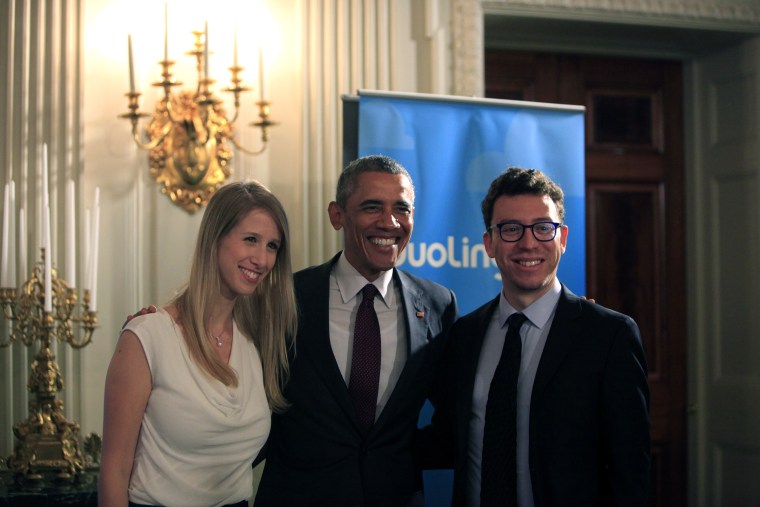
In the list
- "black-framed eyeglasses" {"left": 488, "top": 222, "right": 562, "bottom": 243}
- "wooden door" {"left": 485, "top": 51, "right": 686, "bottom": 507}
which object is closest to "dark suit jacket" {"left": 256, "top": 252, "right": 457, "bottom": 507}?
"black-framed eyeglasses" {"left": 488, "top": 222, "right": 562, "bottom": 243}

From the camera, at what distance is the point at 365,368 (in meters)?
2.56

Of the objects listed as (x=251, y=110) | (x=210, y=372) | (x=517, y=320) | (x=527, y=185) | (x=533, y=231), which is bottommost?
(x=210, y=372)

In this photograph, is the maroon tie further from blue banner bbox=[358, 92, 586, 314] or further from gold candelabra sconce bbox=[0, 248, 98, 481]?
gold candelabra sconce bbox=[0, 248, 98, 481]

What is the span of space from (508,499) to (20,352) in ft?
6.67

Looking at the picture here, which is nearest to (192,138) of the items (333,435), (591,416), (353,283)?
(353,283)

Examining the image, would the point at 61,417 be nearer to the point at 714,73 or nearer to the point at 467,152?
the point at 467,152

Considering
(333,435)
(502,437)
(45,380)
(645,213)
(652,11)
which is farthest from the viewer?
(645,213)

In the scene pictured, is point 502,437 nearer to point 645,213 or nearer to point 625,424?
point 625,424

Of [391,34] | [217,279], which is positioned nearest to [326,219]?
[391,34]

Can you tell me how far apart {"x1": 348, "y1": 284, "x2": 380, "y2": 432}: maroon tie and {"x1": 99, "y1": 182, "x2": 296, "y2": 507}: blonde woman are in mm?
190

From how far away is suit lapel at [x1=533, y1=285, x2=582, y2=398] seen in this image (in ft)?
7.40

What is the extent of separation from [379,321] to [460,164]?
3.86ft

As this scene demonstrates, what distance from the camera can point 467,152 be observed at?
3688 millimetres

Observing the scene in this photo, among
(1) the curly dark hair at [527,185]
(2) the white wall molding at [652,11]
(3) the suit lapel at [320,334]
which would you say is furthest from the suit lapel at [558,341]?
(2) the white wall molding at [652,11]
